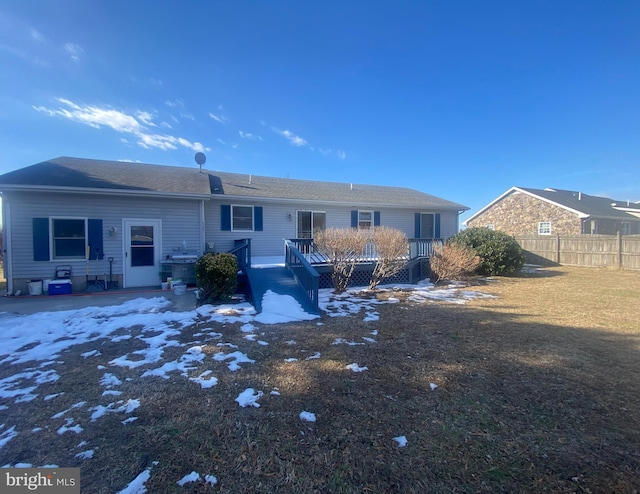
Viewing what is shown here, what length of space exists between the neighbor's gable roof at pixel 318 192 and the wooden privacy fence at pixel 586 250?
608cm

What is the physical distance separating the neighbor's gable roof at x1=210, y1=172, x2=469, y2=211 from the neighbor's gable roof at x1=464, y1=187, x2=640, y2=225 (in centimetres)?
1292

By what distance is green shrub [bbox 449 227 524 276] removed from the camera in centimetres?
1178

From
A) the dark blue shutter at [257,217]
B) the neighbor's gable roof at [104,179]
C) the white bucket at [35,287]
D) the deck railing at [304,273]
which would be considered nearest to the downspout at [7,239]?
the white bucket at [35,287]

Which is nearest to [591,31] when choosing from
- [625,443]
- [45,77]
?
[625,443]

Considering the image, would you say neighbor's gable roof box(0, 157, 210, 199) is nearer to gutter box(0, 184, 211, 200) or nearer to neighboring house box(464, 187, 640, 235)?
gutter box(0, 184, 211, 200)

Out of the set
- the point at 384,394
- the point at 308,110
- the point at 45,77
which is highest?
the point at 308,110

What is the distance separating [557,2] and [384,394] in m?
12.0

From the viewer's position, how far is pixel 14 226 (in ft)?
26.1

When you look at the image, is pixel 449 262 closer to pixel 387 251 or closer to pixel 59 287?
pixel 387 251

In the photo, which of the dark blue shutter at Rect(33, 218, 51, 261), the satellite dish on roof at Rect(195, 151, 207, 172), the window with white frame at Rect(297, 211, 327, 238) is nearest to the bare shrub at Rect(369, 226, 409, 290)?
the window with white frame at Rect(297, 211, 327, 238)

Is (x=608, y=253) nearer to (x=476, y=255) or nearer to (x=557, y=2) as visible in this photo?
(x=476, y=255)

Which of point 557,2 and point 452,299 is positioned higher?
point 557,2

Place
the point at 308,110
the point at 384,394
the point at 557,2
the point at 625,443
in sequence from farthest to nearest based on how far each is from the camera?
the point at 308,110 → the point at 557,2 → the point at 384,394 → the point at 625,443

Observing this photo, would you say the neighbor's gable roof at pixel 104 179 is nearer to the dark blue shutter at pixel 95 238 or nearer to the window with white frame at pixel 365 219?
the dark blue shutter at pixel 95 238
